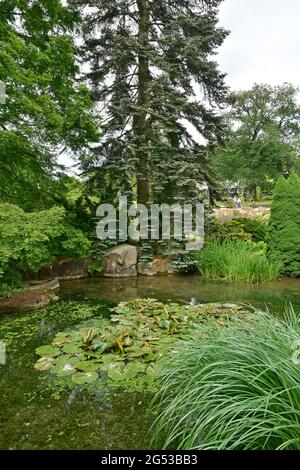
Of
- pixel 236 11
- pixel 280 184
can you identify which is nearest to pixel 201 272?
pixel 280 184

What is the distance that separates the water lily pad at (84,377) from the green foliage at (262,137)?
1863 cm

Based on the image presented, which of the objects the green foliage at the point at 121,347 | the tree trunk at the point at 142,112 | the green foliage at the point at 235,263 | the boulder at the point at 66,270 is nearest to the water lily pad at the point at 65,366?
the green foliage at the point at 121,347

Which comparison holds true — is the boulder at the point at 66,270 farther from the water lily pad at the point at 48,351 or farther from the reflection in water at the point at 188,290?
the water lily pad at the point at 48,351

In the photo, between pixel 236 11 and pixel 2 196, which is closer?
pixel 2 196

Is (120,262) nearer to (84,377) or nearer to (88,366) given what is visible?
(88,366)

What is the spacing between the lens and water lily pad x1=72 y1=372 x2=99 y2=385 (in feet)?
8.20

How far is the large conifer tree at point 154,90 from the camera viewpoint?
6785 millimetres

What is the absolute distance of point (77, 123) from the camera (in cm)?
537

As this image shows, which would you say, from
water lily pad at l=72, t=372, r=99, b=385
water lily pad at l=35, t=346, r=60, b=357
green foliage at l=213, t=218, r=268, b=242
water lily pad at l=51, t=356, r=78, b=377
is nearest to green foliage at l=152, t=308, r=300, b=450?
water lily pad at l=72, t=372, r=99, b=385

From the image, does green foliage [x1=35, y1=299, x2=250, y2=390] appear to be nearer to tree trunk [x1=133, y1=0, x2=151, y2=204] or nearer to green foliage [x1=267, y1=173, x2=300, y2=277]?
green foliage [x1=267, y1=173, x2=300, y2=277]

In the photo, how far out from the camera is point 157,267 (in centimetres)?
725

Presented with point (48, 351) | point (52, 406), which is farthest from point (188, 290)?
point (52, 406)
